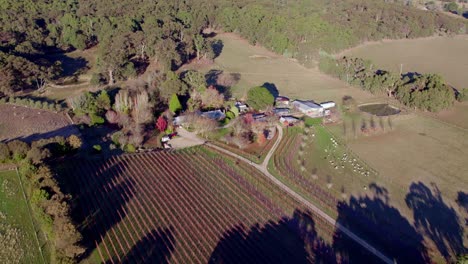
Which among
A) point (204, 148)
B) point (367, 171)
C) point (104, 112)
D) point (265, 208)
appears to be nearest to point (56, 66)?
point (104, 112)

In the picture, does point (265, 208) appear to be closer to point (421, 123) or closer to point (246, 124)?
point (246, 124)

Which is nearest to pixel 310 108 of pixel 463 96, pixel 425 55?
pixel 463 96

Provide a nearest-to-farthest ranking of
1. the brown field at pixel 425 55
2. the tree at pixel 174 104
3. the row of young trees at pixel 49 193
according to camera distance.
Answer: the row of young trees at pixel 49 193 → the tree at pixel 174 104 → the brown field at pixel 425 55

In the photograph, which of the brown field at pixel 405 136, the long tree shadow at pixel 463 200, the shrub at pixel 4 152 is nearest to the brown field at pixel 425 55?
the brown field at pixel 405 136

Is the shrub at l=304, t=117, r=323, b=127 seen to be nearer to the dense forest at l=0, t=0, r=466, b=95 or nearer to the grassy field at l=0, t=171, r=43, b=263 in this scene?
the dense forest at l=0, t=0, r=466, b=95

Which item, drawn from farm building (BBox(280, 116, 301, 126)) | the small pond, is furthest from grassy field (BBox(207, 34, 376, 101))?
farm building (BBox(280, 116, 301, 126))

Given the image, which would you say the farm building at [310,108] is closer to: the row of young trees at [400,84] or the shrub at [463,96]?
the row of young trees at [400,84]
